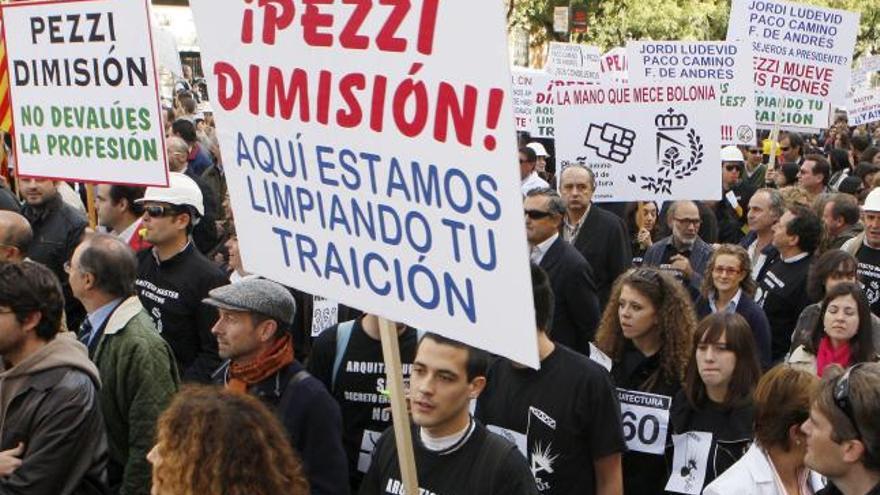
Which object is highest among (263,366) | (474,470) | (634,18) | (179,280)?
(474,470)

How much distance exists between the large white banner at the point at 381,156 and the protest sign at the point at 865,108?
662 inches

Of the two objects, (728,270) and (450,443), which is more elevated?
(450,443)

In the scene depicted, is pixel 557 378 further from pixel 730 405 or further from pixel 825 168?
pixel 825 168

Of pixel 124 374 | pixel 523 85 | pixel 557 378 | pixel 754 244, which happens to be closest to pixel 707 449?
pixel 557 378

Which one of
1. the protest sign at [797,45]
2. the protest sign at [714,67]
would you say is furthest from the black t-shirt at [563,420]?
the protest sign at [797,45]

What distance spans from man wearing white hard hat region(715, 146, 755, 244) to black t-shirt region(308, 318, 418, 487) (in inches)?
276

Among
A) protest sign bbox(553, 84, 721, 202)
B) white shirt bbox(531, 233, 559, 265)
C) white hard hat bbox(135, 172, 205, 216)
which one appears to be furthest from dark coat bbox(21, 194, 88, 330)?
protest sign bbox(553, 84, 721, 202)

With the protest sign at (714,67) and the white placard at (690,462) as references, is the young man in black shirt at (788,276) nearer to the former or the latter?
the white placard at (690,462)

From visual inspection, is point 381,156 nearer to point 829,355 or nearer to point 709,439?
point 709,439

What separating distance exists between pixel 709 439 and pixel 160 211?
3.06 meters

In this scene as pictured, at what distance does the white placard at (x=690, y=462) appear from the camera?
5.34 metres

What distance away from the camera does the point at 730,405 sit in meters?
5.47

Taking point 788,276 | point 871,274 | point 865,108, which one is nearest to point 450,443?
point 788,276

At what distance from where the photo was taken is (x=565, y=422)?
498 cm
